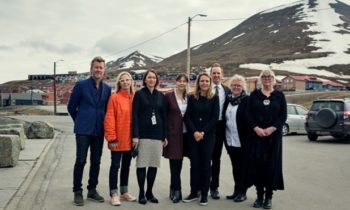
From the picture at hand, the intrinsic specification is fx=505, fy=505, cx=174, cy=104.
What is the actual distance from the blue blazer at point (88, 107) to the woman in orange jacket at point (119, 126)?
175mm

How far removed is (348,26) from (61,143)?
17951 centimetres

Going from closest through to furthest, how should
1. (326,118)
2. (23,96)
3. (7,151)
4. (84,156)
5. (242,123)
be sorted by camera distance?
(84,156), (242,123), (7,151), (326,118), (23,96)

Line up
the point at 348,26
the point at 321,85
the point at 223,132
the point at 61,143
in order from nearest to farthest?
the point at 223,132
the point at 61,143
the point at 321,85
the point at 348,26

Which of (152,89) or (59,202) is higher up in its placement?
(152,89)

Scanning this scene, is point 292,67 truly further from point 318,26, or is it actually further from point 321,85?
point 318,26

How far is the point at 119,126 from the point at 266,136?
6.84ft

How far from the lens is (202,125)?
7281mm

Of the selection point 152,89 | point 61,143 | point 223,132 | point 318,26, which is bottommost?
point 61,143

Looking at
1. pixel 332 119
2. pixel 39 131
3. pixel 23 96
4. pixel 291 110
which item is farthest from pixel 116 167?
pixel 23 96

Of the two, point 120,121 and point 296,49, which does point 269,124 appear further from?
point 296,49

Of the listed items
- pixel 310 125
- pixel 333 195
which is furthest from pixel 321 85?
pixel 333 195

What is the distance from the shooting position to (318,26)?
183 metres

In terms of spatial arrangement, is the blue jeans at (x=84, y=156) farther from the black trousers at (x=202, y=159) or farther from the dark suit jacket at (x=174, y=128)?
the black trousers at (x=202, y=159)

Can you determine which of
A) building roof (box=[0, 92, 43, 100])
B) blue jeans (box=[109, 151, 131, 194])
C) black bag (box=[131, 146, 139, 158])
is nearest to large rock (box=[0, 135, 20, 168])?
blue jeans (box=[109, 151, 131, 194])
